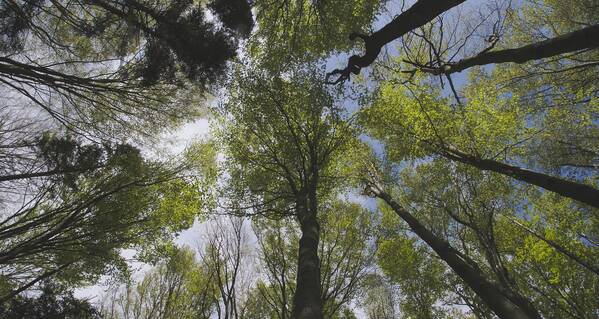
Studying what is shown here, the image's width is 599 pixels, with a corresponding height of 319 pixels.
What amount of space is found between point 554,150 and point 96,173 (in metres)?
14.5

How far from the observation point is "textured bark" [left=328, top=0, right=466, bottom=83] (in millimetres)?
3480

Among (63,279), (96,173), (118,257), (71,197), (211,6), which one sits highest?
(211,6)

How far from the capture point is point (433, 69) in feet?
16.0

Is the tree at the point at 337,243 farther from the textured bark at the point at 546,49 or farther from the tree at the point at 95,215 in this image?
the textured bark at the point at 546,49

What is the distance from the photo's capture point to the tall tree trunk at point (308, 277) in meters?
3.57

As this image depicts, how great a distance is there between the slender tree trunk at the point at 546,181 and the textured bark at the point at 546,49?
2522 mm

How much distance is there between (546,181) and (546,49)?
10.3 feet

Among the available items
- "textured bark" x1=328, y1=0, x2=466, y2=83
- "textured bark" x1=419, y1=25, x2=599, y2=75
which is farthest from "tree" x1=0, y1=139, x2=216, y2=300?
"textured bark" x1=419, y1=25, x2=599, y2=75

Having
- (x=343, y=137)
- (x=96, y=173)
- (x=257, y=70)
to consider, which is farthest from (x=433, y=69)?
(x=96, y=173)

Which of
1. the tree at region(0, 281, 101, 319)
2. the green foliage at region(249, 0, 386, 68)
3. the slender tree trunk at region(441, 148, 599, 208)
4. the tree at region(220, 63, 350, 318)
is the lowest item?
the tree at region(0, 281, 101, 319)

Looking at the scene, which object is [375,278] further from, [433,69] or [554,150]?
[433,69]

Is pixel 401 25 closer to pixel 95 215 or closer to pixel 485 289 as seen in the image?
pixel 485 289

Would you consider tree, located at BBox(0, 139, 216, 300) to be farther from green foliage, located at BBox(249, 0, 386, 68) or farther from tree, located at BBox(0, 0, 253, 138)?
green foliage, located at BBox(249, 0, 386, 68)

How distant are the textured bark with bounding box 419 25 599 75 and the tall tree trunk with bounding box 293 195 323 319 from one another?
3.72m
